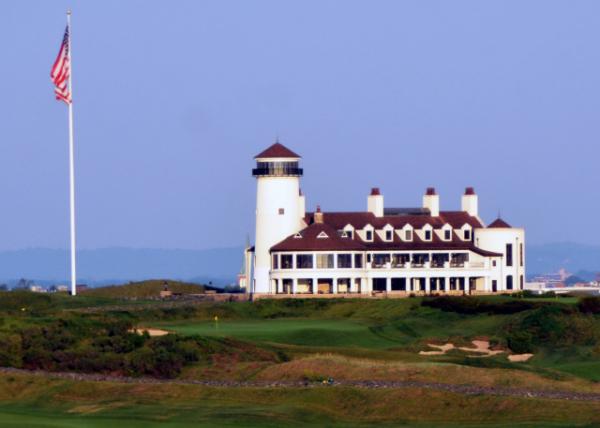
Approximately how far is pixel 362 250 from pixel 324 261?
2411 millimetres

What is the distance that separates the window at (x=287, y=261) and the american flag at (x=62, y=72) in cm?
1864

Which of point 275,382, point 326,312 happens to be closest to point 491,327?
point 326,312

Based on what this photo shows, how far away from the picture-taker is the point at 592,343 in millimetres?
79625

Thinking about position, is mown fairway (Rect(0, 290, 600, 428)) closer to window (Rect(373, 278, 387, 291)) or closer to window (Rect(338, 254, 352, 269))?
window (Rect(338, 254, 352, 269))

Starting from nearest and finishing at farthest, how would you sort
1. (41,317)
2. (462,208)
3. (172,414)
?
(172,414), (41,317), (462,208)

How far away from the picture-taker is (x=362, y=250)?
342 feet

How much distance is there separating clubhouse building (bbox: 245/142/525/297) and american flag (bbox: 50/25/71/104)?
17.7 m

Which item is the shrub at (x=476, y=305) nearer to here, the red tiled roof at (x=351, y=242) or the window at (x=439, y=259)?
the red tiled roof at (x=351, y=242)

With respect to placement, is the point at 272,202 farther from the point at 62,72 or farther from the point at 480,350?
the point at 480,350

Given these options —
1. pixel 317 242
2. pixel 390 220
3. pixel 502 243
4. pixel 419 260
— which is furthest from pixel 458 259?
pixel 317 242

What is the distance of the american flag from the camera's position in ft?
294

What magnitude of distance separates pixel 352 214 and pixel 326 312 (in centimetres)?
1736

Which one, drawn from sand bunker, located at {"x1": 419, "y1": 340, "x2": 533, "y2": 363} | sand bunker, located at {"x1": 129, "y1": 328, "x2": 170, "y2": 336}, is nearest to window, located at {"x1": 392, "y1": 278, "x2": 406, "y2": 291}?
sand bunker, located at {"x1": 419, "y1": 340, "x2": 533, "y2": 363}

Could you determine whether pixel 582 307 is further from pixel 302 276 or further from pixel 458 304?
pixel 302 276
